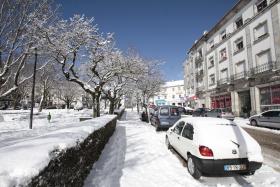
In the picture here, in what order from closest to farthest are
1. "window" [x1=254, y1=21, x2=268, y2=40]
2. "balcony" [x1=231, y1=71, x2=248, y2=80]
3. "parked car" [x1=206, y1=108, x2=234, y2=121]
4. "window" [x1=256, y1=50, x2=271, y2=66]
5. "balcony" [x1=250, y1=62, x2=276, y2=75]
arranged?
"balcony" [x1=250, y1=62, x2=276, y2=75], "window" [x1=256, y1=50, x2=271, y2=66], "window" [x1=254, y1=21, x2=268, y2=40], "parked car" [x1=206, y1=108, x2=234, y2=121], "balcony" [x1=231, y1=71, x2=248, y2=80]

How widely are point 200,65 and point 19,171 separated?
1640 inches

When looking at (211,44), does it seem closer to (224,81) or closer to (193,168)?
(224,81)

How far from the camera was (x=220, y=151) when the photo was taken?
5.09m

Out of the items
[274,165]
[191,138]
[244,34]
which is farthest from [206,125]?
[244,34]

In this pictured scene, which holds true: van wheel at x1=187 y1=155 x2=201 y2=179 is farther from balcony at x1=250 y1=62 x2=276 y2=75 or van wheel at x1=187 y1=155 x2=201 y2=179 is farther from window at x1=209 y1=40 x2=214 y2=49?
window at x1=209 y1=40 x2=214 y2=49

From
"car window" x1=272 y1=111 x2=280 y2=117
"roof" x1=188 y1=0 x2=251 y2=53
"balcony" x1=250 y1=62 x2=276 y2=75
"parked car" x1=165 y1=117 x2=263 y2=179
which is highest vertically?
"roof" x1=188 y1=0 x2=251 y2=53

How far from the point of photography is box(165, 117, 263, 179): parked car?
5.04 metres

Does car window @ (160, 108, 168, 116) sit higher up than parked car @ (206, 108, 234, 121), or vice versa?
car window @ (160, 108, 168, 116)

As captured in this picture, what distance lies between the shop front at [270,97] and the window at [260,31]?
5.78 meters

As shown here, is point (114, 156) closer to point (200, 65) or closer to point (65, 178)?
point (65, 178)

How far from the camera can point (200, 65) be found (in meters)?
41.2

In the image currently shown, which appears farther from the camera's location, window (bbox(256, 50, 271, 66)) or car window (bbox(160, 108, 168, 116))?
window (bbox(256, 50, 271, 66))

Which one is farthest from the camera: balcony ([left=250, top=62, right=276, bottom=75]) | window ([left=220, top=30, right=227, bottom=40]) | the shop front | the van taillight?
window ([left=220, top=30, right=227, bottom=40])

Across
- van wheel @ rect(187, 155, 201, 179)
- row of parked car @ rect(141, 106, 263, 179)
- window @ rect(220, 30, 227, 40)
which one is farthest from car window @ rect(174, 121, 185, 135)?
window @ rect(220, 30, 227, 40)
